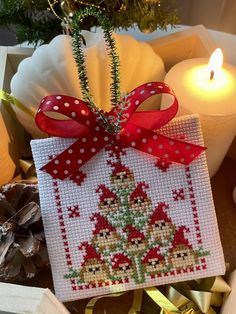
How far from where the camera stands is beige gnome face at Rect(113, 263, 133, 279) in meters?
0.44

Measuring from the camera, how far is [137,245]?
17.3 inches

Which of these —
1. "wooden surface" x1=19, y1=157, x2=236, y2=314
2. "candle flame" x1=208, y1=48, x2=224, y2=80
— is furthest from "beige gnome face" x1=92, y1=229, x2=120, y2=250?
"candle flame" x1=208, y1=48, x2=224, y2=80

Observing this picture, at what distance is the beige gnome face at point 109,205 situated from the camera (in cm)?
44

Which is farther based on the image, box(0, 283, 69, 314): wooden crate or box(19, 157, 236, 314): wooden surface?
box(19, 157, 236, 314): wooden surface

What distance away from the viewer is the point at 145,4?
53 centimetres

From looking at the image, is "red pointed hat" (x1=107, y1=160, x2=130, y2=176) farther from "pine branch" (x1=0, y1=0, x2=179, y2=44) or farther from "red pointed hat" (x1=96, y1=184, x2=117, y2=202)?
"pine branch" (x1=0, y1=0, x2=179, y2=44)

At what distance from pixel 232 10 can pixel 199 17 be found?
7cm

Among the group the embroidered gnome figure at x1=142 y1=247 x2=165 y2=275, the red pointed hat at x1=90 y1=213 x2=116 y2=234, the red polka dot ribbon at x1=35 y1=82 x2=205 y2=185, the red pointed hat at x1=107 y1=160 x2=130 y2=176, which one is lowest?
the embroidered gnome figure at x1=142 y1=247 x2=165 y2=275

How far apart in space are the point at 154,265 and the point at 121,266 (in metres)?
0.04

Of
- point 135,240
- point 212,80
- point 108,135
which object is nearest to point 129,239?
point 135,240

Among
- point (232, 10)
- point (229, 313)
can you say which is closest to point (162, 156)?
point (229, 313)

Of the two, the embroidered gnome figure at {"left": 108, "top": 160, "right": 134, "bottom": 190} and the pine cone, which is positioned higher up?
the embroidered gnome figure at {"left": 108, "top": 160, "right": 134, "bottom": 190}

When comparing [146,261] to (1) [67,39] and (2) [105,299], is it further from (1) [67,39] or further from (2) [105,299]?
(1) [67,39]

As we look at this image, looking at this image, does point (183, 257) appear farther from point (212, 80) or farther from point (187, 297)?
point (212, 80)
